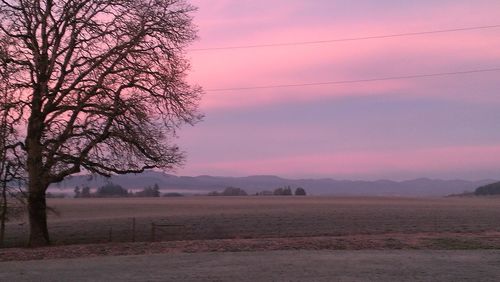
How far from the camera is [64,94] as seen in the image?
81.2ft

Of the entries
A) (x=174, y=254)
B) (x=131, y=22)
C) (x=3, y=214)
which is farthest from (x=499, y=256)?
(x=3, y=214)

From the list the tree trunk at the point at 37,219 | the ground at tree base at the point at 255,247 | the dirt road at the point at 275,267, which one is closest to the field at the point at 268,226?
the ground at tree base at the point at 255,247

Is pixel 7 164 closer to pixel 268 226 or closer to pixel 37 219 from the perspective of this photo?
pixel 37 219

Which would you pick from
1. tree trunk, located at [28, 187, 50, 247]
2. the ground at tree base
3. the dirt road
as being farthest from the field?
the dirt road

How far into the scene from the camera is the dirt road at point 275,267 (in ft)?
44.4

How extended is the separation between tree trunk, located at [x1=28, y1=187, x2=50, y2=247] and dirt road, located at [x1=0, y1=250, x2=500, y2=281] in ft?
29.2

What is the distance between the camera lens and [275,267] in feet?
49.1

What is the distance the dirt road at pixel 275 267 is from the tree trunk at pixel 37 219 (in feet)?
29.2

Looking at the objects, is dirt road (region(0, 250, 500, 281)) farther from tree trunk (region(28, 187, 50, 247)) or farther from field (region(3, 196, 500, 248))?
tree trunk (region(28, 187, 50, 247))

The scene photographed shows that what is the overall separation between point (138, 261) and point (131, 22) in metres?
12.3

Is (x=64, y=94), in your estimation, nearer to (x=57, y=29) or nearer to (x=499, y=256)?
(x=57, y=29)

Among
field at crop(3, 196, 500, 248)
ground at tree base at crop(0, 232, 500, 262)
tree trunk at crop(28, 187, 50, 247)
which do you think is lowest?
field at crop(3, 196, 500, 248)

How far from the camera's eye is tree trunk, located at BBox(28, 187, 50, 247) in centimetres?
2553

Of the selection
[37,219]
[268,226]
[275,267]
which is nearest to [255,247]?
[275,267]
